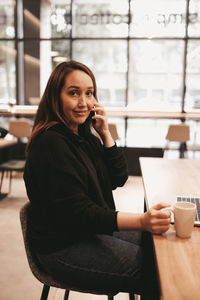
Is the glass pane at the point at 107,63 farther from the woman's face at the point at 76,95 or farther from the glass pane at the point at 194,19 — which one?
the woman's face at the point at 76,95

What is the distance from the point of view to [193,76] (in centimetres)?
612

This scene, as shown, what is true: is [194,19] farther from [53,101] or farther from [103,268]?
[103,268]

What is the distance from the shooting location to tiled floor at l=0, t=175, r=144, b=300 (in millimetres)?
1977

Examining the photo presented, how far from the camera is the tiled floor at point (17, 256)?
198 centimetres

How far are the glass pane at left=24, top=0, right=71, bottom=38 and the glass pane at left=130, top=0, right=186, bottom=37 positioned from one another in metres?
1.30

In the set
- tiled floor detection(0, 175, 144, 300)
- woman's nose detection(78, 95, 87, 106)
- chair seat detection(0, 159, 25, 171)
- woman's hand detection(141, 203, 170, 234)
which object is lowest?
tiled floor detection(0, 175, 144, 300)

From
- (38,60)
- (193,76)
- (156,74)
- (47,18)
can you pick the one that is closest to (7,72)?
(38,60)

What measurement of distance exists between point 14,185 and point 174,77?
367 cm

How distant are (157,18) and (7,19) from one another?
299cm

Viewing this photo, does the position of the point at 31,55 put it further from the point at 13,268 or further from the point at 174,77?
the point at 13,268

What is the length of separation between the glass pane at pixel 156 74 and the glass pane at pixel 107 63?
0.63ft

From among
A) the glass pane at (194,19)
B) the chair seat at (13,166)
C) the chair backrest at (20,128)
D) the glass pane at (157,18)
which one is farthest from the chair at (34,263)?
the glass pane at (194,19)

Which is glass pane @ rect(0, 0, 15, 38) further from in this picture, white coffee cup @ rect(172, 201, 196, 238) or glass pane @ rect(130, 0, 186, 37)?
white coffee cup @ rect(172, 201, 196, 238)

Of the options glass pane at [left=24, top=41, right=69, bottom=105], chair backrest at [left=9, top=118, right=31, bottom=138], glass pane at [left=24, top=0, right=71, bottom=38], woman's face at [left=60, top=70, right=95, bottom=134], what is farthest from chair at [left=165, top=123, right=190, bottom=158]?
woman's face at [left=60, top=70, right=95, bottom=134]
